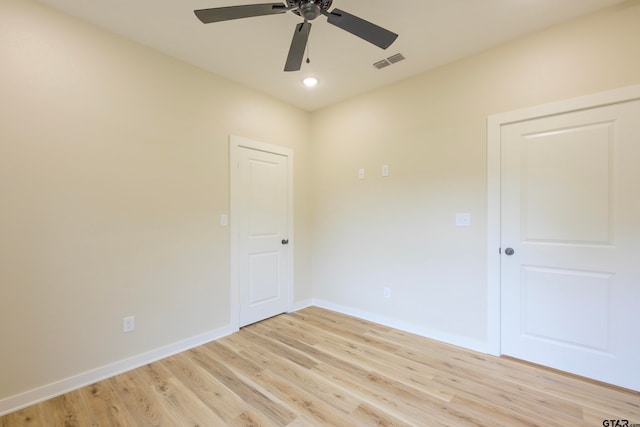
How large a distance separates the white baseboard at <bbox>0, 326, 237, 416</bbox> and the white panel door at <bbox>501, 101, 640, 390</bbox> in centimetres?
292

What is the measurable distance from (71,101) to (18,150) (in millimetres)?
497

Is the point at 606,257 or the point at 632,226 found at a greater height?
the point at 632,226

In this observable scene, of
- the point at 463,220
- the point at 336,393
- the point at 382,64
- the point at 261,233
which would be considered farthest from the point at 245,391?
the point at 382,64

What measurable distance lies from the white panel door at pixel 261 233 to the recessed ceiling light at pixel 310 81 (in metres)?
0.93

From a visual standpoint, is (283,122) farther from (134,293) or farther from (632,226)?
(632,226)

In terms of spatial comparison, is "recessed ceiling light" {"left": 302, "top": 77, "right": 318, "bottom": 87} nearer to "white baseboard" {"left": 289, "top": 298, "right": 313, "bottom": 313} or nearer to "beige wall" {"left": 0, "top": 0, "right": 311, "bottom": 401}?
"beige wall" {"left": 0, "top": 0, "right": 311, "bottom": 401}

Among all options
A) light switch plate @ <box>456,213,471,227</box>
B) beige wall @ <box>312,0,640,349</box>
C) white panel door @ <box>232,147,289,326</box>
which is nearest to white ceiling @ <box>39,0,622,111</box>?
beige wall @ <box>312,0,640,349</box>

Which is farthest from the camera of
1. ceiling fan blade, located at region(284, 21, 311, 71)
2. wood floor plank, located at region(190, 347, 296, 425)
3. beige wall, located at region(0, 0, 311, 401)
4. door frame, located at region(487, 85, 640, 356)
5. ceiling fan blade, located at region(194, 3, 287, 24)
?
door frame, located at region(487, 85, 640, 356)

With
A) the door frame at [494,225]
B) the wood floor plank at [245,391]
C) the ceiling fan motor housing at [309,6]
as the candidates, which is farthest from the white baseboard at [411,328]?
the ceiling fan motor housing at [309,6]

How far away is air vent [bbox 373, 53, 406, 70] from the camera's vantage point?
2.66 m

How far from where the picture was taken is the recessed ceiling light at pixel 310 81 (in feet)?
10.0

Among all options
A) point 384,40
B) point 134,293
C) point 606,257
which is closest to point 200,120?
point 134,293

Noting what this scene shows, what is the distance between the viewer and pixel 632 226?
6.57 feet

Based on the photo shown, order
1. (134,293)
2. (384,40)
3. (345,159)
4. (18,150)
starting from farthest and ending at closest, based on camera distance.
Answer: (345,159)
(134,293)
(18,150)
(384,40)
